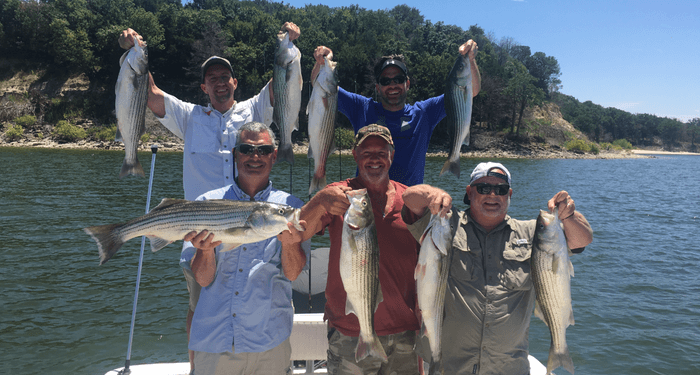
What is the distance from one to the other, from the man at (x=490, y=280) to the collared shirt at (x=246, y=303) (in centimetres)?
126

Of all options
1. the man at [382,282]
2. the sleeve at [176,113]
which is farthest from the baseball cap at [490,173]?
the sleeve at [176,113]

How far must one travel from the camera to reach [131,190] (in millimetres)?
27906

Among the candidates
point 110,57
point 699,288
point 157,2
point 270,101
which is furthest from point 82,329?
point 157,2

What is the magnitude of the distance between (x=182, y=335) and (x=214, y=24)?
69533mm

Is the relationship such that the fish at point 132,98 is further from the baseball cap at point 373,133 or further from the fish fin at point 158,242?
the baseball cap at point 373,133

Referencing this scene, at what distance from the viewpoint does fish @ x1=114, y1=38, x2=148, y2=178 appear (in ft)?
15.0

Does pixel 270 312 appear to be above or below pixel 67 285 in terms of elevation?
above

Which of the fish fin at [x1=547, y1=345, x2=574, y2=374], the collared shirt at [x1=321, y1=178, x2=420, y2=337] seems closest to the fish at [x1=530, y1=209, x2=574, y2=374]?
the fish fin at [x1=547, y1=345, x2=574, y2=374]

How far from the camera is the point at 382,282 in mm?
3559

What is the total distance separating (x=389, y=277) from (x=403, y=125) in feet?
6.29

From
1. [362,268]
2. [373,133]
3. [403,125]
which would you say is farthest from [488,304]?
[403,125]

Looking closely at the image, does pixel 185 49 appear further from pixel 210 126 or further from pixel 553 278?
pixel 553 278

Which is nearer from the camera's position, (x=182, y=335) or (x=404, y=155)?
(x=404, y=155)

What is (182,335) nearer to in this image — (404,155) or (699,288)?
(404,155)
